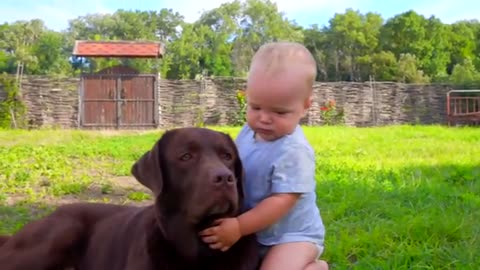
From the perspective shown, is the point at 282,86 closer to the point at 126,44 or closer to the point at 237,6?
the point at 126,44

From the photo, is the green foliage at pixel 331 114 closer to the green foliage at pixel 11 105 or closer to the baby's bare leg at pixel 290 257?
the green foliage at pixel 11 105

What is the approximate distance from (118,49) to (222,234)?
23.5m

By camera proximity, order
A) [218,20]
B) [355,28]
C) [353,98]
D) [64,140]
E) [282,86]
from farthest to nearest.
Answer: [218,20] → [355,28] → [353,98] → [64,140] → [282,86]

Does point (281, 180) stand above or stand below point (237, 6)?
below

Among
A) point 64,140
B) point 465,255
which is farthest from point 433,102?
point 465,255

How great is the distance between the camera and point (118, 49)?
2556 cm

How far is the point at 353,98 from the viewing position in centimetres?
2811

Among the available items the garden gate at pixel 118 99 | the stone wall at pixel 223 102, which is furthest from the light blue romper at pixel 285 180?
the stone wall at pixel 223 102

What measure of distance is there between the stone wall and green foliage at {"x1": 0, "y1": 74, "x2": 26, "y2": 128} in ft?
1.07

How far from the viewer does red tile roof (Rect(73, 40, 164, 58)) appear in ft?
83.0

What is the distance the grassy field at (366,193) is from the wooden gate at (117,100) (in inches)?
429

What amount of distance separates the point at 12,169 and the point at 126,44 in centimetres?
1744

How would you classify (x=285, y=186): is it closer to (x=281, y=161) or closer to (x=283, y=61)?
(x=281, y=161)

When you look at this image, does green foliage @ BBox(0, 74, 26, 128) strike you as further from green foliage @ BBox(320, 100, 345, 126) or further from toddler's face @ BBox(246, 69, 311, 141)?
toddler's face @ BBox(246, 69, 311, 141)
